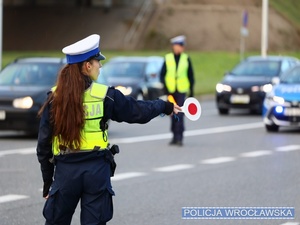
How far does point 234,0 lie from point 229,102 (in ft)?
161

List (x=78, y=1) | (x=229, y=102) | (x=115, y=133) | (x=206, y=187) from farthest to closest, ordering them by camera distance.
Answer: (x=78, y=1) → (x=229, y=102) → (x=115, y=133) → (x=206, y=187)

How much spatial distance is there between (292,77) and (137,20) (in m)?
49.2

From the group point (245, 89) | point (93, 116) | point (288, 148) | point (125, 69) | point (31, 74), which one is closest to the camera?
point (93, 116)

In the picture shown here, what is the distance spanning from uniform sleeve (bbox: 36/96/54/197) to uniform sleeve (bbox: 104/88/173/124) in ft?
1.27

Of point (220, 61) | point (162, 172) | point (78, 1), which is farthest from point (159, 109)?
point (78, 1)

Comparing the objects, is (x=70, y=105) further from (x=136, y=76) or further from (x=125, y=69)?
(x=125, y=69)

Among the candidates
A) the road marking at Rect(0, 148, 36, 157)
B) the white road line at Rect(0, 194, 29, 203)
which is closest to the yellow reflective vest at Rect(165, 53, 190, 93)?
the road marking at Rect(0, 148, 36, 157)

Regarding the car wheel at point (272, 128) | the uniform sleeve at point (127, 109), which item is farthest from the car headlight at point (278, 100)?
the uniform sleeve at point (127, 109)

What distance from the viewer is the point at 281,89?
73.3ft

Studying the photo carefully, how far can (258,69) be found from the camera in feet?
99.1

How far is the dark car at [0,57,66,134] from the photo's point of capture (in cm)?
1950

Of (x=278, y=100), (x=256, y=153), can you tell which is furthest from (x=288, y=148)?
(x=278, y=100)

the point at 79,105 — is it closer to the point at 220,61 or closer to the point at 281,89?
the point at 281,89

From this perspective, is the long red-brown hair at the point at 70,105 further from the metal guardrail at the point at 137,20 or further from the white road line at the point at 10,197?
the metal guardrail at the point at 137,20
